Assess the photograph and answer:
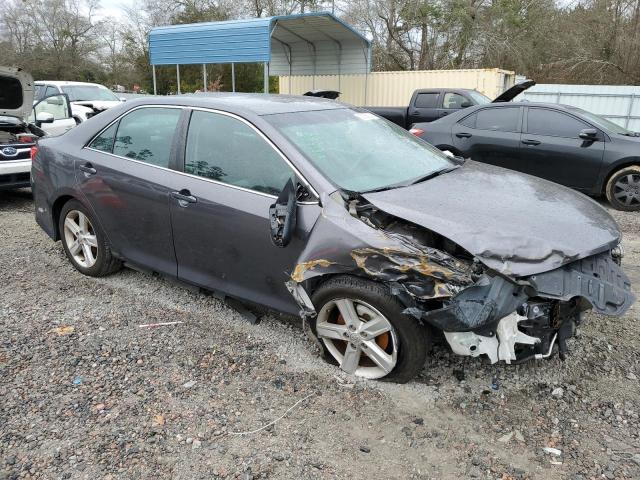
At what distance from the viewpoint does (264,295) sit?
3215 millimetres

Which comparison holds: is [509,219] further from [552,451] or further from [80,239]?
[80,239]

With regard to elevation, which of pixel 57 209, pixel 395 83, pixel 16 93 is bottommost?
pixel 57 209

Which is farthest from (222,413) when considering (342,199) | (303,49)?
(303,49)

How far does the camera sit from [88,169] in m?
4.01

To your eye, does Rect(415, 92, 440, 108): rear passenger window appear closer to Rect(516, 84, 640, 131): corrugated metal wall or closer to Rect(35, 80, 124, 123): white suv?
Rect(516, 84, 640, 131): corrugated metal wall

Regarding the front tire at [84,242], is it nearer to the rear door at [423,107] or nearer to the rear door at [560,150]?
the rear door at [560,150]

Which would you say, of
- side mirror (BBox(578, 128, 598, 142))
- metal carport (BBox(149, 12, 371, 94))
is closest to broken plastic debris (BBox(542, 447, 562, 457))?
side mirror (BBox(578, 128, 598, 142))

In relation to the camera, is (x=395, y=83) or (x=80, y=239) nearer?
(x=80, y=239)

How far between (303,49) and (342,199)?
17.2 m

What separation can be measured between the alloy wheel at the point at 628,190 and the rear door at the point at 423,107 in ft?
18.6

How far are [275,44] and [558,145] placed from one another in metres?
13.7

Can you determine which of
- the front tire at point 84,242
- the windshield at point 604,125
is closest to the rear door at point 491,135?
the windshield at point 604,125

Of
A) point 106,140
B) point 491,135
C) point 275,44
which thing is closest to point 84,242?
point 106,140

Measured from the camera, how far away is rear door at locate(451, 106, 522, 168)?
7.54m
